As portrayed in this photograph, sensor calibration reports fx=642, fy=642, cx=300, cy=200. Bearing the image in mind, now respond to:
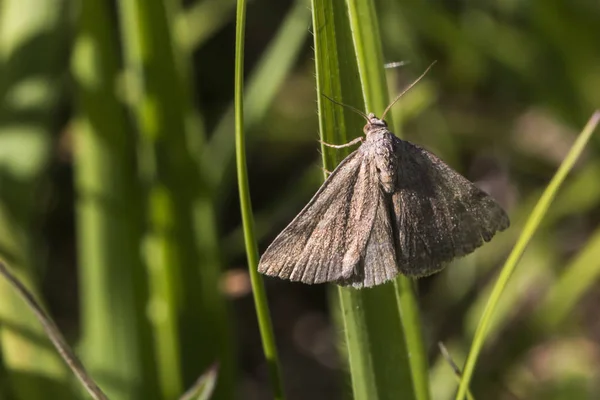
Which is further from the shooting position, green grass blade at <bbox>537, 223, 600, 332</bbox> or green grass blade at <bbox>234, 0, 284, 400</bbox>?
green grass blade at <bbox>537, 223, 600, 332</bbox>

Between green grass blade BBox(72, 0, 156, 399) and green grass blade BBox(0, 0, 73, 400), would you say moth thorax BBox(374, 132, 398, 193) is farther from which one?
green grass blade BBox(0, 0, 73, 400)

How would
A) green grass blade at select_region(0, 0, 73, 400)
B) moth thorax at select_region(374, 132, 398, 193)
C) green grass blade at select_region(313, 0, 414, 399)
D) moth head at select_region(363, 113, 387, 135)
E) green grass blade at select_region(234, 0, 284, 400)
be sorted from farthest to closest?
green grass blade at select_region(0, 0, 73, 400) → moth thorax at select_region(374, 132, 398, 193) → moth head at select_region(363, 113, 387, 135) → green grass blade at select_region(313, 0, 414, 399) → green grass blade at select_region(234, 0, 284, 400)

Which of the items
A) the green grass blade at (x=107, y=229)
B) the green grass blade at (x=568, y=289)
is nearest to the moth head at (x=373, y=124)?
the green grass blade at (x=107, y=229)

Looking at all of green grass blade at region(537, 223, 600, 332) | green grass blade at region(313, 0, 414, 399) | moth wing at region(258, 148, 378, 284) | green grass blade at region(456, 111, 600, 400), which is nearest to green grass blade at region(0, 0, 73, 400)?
moth wing at region(258, 148, 378, 284)

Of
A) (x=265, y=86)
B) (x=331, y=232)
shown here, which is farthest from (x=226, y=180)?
(x=331, y=232)

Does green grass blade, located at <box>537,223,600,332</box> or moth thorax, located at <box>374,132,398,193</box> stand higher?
moth thorax, located at <box>374,132,398,193</box>

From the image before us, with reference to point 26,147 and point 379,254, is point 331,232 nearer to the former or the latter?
point 379,254

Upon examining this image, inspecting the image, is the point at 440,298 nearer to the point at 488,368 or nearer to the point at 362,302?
the point at 488,368
